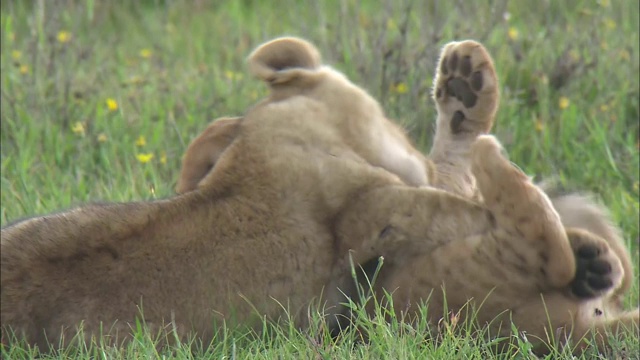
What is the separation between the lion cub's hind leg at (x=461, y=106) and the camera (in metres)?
3.64

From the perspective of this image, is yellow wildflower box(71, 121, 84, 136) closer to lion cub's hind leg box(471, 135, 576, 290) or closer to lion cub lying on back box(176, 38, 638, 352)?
lion cub lying on back box(176, 38, 638, 352)

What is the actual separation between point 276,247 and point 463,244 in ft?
1.64

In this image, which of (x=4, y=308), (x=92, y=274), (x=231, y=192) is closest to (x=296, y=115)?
(x=231, y=192)

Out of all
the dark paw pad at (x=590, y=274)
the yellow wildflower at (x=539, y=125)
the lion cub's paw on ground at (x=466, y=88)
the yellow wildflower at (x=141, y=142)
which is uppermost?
the lion cub's paw on ground at (x=466, y=88)

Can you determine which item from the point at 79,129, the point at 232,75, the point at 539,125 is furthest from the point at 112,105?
the point at 539,125

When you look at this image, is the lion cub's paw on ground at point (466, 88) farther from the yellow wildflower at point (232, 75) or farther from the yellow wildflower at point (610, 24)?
the yellow wildflower at point (610, 24)

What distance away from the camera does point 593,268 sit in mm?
3045

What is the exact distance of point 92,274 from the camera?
3.09 m

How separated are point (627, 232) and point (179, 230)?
193 cm

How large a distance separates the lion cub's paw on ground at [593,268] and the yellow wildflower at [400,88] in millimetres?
2591

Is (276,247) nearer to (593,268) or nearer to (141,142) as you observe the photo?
(593,268)

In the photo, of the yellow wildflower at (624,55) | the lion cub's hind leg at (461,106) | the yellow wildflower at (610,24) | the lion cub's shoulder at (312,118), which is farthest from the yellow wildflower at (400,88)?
the lion cub's shoulder at (312,118)

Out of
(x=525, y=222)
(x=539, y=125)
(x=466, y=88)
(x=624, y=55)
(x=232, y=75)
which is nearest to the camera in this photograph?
(x=525, y=222)

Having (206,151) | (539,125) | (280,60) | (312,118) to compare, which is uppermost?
(280,60)
